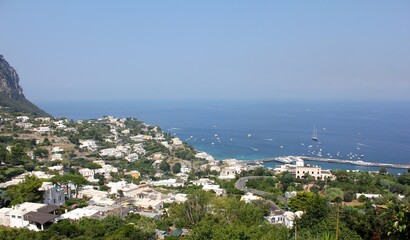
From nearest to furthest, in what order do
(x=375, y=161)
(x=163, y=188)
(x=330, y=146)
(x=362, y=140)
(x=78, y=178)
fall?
(x=78, y=178), (x=163, y=188), (x=375, y=161), (x=330, y=146), (x=362, y=140)

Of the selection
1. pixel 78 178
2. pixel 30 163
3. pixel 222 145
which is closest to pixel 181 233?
pixel 78 178

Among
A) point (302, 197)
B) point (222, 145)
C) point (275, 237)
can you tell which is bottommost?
point (222, 145)

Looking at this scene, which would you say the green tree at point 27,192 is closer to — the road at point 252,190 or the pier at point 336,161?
the road at point 252,190

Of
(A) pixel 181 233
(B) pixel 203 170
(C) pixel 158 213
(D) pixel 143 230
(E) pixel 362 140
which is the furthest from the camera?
(E) pixel 362 140

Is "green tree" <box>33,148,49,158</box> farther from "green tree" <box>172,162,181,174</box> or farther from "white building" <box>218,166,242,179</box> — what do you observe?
"white building" <box>218,166,242,179</box>

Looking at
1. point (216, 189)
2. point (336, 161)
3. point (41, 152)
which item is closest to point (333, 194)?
point (216, 189)

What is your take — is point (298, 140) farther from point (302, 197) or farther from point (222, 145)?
point (302, 197)

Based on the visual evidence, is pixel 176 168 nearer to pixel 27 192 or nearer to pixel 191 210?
pixel 27 192

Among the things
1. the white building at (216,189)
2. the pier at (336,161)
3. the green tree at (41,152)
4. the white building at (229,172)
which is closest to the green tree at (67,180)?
the white building at (216,189)
